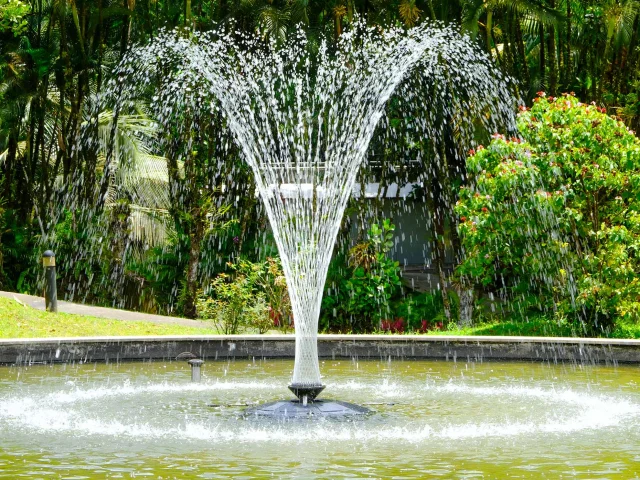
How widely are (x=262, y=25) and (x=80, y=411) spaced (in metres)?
11.7

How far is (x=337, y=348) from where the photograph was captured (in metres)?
14.3

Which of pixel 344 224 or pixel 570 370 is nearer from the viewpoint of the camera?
pixel 570 370

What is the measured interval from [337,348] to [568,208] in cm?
433

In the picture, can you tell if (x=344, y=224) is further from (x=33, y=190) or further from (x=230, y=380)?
(x=230, y=380)

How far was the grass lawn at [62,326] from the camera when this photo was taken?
54.3ft

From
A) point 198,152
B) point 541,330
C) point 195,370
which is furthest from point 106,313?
point 195,370

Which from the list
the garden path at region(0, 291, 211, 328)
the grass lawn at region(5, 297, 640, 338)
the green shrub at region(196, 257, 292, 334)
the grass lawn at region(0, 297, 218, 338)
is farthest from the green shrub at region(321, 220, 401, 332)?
the grass lawn at region(0, 297, 218, 338)

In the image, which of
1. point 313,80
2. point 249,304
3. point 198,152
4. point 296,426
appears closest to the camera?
point 296,426

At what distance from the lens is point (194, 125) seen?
74.1 ft

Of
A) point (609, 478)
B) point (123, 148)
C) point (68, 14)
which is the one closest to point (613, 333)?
point (609, 478)

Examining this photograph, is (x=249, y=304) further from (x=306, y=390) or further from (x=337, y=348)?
(x=306, y=390)

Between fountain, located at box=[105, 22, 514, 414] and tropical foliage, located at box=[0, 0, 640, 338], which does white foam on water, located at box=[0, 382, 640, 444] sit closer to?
fountain, located at box=[105, 22, 514, 414]

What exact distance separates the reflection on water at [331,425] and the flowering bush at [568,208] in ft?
11.6

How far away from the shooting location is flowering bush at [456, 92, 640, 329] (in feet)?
52.4
